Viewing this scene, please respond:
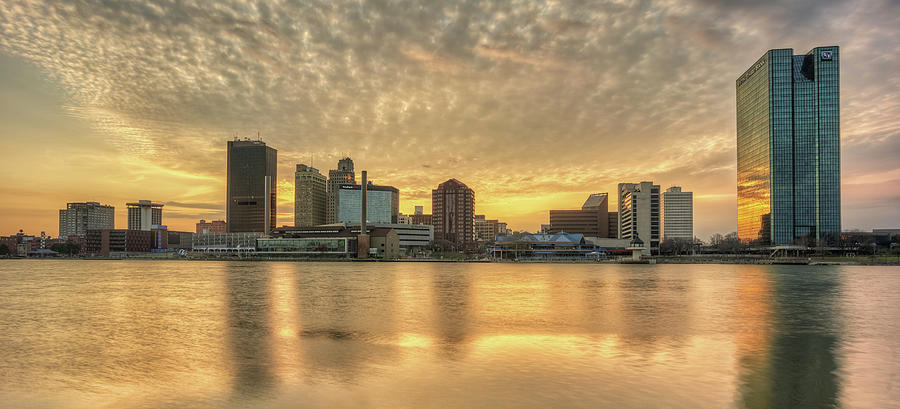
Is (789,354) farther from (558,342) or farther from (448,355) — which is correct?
(448,355)

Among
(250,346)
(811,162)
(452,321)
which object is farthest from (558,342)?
(811,162)

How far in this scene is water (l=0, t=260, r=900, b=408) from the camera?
17.9 m

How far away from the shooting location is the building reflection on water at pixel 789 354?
18.1 meters

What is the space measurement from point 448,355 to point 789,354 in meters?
17.7

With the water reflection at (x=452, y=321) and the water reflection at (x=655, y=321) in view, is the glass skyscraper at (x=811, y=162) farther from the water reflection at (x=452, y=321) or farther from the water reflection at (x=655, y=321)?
the water reflection at (x=452, y=321)

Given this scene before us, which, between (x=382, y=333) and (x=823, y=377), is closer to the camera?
(x=823, y=377)

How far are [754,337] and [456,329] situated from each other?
1831 cm

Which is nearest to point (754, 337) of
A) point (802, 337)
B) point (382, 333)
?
point (802, 337)

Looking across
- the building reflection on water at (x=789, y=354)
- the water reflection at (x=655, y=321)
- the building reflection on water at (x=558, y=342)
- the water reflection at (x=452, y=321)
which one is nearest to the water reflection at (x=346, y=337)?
the building reflection on water at (x=558, y=342)

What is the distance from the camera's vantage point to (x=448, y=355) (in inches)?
960

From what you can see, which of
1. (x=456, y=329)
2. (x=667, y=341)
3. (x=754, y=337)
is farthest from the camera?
(x=456, y=329)

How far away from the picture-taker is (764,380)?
797 inches

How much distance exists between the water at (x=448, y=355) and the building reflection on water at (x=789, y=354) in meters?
0.12

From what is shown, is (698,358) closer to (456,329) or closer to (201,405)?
(456,329)
